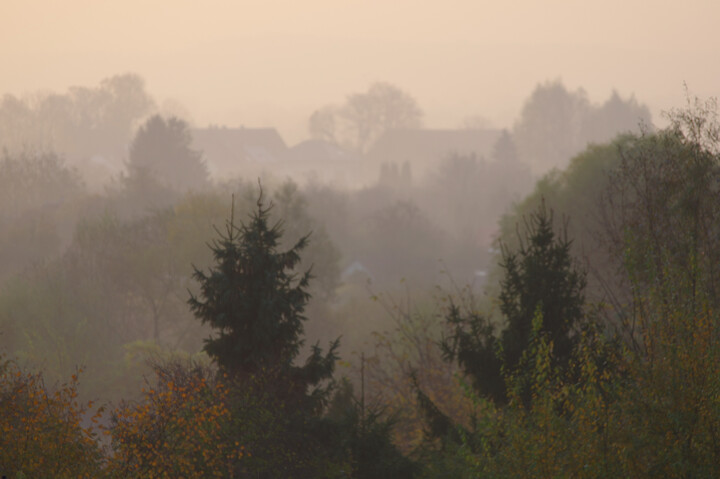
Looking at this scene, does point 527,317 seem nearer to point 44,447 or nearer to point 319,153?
point 44,447

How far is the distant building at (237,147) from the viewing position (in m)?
131

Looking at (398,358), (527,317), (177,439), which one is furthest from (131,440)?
(398,358)

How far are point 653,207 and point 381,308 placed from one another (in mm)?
29153

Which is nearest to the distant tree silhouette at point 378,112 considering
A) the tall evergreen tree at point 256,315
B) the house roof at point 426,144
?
the house roof at point 426,144

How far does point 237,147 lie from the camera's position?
135750 millimetres

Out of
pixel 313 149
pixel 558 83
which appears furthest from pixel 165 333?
pixel 558 83

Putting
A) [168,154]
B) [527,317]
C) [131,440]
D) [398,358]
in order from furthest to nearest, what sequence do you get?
1. [168,154]
2. [398,358]
3. [527,317]
4. [131,440]

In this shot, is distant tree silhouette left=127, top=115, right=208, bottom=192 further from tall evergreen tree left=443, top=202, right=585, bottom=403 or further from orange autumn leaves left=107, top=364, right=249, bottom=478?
tall evergreen tree left=443, top=202, right=585, bottom=403

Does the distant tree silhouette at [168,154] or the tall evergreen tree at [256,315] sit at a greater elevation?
the distant tree silhouette at [168,154]

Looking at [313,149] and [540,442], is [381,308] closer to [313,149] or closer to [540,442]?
[540,442]

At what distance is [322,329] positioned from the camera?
42438 mm

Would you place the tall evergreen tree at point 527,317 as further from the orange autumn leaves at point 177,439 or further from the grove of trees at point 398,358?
the orange autumn leaves at point 177,439

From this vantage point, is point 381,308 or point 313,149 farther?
point 313,149

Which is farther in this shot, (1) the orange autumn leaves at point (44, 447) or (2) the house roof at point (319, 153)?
(2) the house roof at point (319, 153)
